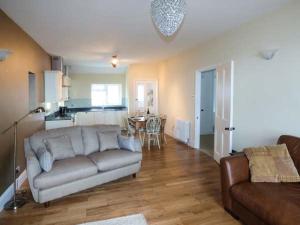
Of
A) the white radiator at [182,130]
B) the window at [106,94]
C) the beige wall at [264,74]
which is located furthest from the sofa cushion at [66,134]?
the window at [106,94]

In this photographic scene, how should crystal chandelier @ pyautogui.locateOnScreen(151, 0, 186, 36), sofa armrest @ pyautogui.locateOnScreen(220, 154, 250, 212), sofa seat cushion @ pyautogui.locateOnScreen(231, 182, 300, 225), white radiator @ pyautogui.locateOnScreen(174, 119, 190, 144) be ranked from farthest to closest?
white radiator @ pyautogui.locateOnScreen(174, 119, 190, 144), sofa armrest @ pyautogui.locateOnScreen(220, 154, 250, 212), crystal chandelier @ pyautogui.locateOnScreen(151, 0, 186, 36), sofa seat cushion @ pyautogui.locateOnScreen(231, 182, 300, 225)

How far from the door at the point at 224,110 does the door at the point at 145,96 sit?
4.25m

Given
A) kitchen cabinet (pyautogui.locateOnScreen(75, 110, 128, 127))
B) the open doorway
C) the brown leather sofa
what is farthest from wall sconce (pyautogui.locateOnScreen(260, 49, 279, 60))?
kitchen cabinet (pyautogui.locateOnScreen(75, 110, 128, 127))

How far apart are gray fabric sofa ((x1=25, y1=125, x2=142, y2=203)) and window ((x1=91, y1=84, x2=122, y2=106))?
19.0 feet

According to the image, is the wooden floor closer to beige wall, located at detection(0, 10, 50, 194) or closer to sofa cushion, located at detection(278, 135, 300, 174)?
beige wall, located at detection(0, 10, 50, 194)

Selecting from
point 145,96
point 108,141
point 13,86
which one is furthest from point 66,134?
point 145,96

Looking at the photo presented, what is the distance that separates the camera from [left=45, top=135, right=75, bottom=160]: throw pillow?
3.24 m

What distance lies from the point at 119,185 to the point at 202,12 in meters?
2.94

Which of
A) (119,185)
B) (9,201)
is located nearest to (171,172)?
(119,185)

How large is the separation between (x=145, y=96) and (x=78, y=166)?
5.58 metres

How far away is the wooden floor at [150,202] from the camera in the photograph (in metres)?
2.58

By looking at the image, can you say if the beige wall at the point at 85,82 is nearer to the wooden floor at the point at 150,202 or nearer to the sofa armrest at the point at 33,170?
the wooden floor at the point at 150,202

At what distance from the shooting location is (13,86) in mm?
3352

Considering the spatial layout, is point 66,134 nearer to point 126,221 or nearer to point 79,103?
point 126,221
